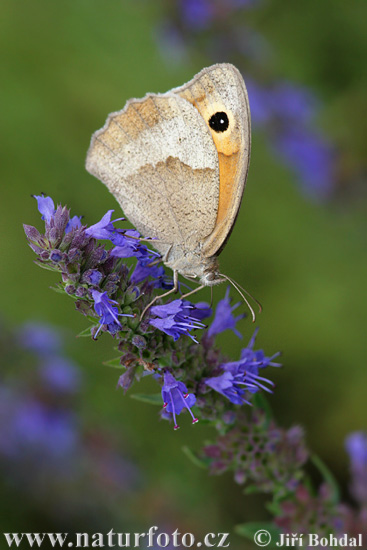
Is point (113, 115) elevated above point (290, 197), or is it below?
below

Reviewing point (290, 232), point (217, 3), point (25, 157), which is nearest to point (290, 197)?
point (290, 232)

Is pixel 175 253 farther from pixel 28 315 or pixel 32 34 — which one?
pixel 32 34

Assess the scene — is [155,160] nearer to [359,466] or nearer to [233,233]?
[359,466]

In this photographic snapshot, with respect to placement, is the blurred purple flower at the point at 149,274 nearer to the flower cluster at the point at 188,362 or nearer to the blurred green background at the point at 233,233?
the flower cluster at the point at 188,362

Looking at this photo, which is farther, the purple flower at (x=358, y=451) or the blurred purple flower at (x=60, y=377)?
the blurred purple flower at (x=60, y=377)

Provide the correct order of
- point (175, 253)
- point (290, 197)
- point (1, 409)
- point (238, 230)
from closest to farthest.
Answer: point (175, 253) → point (1, 409) → point (238, 230) → point (290, 197)

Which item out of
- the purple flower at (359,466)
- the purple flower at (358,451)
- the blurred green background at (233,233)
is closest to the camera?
the purple flower at (359,466)

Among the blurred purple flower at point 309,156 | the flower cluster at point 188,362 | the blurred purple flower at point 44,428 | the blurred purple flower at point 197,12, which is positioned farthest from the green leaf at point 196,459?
the blurred purple flower at point 197,12
